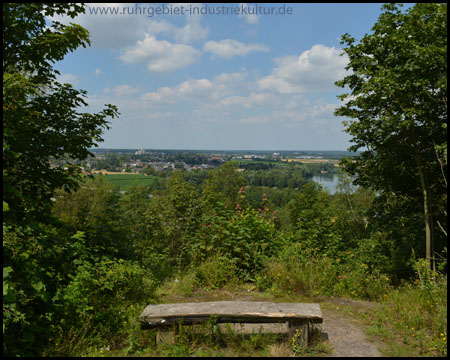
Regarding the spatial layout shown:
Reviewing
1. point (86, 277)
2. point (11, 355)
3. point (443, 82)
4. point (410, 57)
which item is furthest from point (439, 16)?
point (11, 355)

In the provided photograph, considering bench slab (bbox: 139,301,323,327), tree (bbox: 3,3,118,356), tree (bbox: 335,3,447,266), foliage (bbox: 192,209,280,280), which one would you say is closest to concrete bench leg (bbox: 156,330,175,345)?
bench slab (bbox: 139,301,323,327)

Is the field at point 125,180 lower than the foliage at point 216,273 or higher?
lower

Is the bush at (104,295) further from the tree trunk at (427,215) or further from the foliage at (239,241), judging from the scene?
the tree trunk at (427,215)

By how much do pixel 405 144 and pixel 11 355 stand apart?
306 inches

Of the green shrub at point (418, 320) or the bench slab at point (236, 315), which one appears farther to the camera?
the bench slab at point (236, 315)

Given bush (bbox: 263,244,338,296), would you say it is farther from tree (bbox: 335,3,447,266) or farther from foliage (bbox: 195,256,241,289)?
tree (bbox: 335,3,447,266)

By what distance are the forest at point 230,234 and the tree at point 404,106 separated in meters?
0.03

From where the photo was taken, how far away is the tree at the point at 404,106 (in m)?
5.64

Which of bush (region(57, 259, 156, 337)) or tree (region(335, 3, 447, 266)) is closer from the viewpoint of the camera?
bush (region(57, 259, 156, 337))

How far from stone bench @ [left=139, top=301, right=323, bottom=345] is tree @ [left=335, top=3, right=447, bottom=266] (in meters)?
3.86

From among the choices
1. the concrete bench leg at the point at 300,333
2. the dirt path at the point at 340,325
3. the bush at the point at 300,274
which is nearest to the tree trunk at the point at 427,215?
the bush at the point at 300,274

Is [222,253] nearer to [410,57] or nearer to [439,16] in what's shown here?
[410,57]

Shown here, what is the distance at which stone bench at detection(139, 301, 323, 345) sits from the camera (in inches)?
144

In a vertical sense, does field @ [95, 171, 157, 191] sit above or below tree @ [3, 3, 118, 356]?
below
